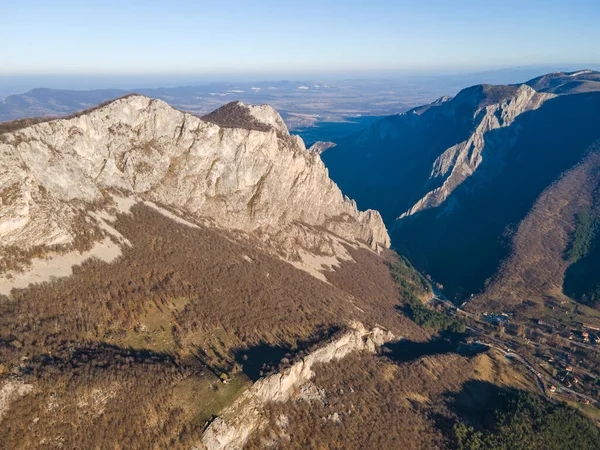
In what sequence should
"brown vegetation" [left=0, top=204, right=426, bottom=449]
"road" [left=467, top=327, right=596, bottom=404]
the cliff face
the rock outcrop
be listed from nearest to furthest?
"brown vegetation" [left=0, top=204, right=426, bottom=449] < the rock outcrop < the cliff face < "road" [left=467, top=327, right=596, bottom=404]

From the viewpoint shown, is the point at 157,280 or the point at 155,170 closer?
the point at 157,280

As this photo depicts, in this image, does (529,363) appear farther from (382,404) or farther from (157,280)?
(157,280)

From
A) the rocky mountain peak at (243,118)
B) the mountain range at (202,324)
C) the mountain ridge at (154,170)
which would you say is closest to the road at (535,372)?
the mountain range at (202,324)

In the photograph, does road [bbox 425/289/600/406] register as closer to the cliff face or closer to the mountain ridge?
the mountain ridge

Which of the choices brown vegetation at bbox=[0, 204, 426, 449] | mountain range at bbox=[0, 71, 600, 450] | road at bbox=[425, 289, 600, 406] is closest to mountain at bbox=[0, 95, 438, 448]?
brown vegetation at bbox=[0, 204, 426, 449]

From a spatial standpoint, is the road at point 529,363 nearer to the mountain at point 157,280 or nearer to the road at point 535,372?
the road at point 535,372

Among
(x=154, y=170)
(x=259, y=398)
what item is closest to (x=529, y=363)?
(x=259, y=398)

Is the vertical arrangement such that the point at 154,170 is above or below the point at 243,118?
below
